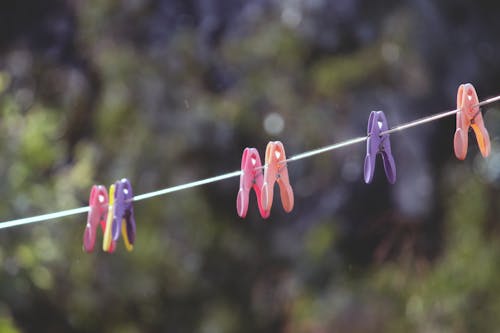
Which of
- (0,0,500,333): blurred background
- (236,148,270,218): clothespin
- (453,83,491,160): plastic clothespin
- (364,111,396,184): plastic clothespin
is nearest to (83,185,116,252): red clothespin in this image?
(236,148,270,218): clothespin

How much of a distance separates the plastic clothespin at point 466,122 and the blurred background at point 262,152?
Result: 10.2 feet

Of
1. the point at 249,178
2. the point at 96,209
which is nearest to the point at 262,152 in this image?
the point at 96,209

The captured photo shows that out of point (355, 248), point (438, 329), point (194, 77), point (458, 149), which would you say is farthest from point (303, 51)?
point (458, 149)

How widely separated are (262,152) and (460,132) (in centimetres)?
360

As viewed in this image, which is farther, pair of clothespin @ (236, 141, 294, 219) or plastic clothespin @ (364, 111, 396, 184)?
pair of clothespin @ (236, 141, 294, 219)

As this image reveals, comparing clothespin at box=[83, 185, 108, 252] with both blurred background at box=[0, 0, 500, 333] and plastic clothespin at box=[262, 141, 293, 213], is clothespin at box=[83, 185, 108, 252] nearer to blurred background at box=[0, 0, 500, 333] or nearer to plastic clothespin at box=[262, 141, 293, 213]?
plastic clothespin at box=[262, 141, 293, 213]

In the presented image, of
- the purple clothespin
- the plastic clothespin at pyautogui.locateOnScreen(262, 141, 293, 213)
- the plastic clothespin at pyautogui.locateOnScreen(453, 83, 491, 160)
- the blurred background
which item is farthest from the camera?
the blurred background

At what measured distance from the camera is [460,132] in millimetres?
2242

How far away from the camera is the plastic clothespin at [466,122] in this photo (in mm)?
2236

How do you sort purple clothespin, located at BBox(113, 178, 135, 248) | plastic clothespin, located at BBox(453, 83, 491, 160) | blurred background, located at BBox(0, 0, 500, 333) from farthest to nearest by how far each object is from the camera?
blurred background, located at BBox(0, 0, 500, 333) → purple clothespin, located at BBox(113, 178, 135, 248) → plastic clothespin, located at BBox(453, 83, 491, 160)

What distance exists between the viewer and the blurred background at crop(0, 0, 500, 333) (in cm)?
550

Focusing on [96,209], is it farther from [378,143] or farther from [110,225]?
[378,143]

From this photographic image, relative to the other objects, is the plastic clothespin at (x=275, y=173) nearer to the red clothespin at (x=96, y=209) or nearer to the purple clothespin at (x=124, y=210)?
the purple clothespin at (x=124, y=210)

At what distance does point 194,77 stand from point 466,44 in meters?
1.35
